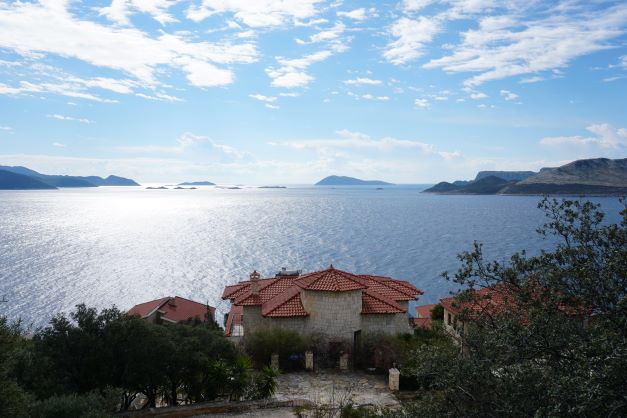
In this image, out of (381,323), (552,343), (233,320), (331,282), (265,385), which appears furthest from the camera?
(233,320)

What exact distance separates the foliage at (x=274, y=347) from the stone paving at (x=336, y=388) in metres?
0.96

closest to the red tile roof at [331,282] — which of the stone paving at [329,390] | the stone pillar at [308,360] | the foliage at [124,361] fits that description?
the stone pillar at [308,360]

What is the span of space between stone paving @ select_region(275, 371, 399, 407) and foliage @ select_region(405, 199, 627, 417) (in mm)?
8998

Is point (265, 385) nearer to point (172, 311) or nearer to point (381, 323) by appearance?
point (381, 323)

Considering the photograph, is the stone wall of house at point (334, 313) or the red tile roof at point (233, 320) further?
the red tile roof at point (233, 320)

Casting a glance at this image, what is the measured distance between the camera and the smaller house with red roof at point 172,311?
4050cm

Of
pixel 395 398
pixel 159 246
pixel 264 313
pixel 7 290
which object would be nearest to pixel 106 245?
pixel 159 246

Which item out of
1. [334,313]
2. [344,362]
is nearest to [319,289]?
[334,313]

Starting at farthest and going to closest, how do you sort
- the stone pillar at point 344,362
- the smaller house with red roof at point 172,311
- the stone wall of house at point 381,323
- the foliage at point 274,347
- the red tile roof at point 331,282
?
1. the smaller house with red roof at point 172,311
2. the stone wall of house at point 381,323
3. the red tile roof at point 331,282
4. the stone pillar at point 344,362
5. the foliage at point 274,347

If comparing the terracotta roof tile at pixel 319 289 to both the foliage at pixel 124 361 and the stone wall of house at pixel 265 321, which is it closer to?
the stone wall of house at pixel 265 321

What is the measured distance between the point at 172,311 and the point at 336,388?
1018 inches

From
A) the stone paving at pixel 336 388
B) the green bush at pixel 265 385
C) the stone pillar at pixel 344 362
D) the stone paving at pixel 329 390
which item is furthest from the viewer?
the stone pillar at pixel 344 362

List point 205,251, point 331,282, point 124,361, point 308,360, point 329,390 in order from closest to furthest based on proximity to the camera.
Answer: point 124,361, point 329,390, point 308,360, point 331,282, point 205,251

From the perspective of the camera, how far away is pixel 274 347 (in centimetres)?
2427
